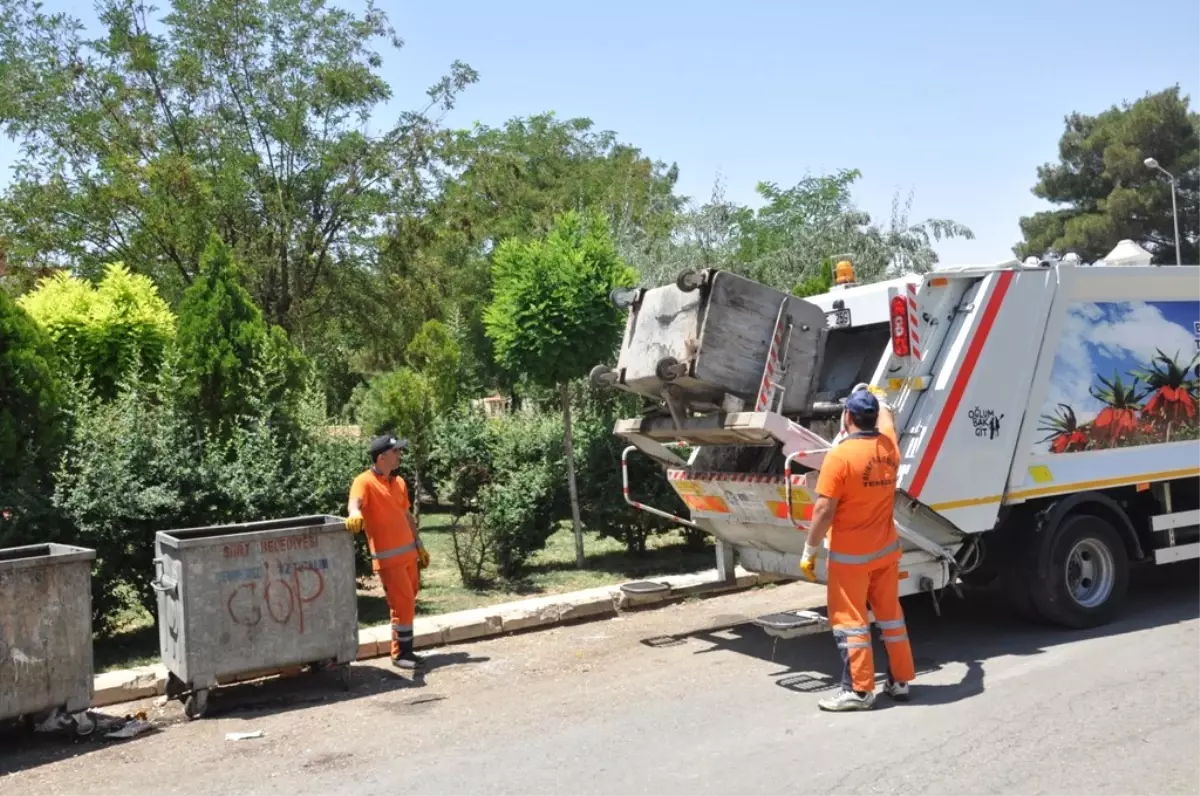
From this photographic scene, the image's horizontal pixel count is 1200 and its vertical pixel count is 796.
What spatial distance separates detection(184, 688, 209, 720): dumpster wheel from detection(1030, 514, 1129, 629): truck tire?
522 cm

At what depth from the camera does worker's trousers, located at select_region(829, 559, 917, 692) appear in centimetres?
559

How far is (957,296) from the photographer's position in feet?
22.0

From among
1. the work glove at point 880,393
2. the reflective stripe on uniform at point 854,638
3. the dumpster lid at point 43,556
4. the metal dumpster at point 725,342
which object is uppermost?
the metal dumpster at point 725,342

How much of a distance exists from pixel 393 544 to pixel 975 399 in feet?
12.6

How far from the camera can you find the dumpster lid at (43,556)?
18.8 ft

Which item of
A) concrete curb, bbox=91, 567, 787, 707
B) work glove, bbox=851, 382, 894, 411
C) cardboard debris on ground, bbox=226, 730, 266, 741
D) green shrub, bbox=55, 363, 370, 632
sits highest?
work glove, bbox=851, 382, 894, 411

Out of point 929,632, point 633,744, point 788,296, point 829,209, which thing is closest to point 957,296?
point 788,296

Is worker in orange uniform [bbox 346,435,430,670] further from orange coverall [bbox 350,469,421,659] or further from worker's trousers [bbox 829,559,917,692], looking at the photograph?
worker's trousers [bbox 829,559,917,692]

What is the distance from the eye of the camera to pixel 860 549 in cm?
569

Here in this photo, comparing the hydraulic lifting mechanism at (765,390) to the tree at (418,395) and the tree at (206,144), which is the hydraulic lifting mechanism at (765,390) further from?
the tree at (206,144)

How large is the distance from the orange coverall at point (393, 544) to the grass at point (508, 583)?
128cm

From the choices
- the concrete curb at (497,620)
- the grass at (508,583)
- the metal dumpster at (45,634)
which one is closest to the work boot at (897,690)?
the concrete curb at (497,620)

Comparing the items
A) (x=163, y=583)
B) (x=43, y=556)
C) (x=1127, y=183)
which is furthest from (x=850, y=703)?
(x=1127, y=183)

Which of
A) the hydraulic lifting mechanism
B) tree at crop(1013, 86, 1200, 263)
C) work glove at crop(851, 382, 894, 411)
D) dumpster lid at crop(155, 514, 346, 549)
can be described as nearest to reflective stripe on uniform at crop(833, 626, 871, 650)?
the hydraulic lifting mechanism
